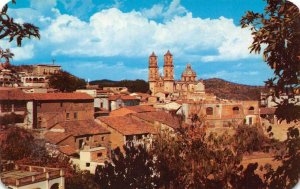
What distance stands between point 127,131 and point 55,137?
3.50ft

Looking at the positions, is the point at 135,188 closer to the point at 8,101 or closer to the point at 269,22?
the point at 8,101

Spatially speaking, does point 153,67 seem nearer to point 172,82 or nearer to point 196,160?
A: point 172,82

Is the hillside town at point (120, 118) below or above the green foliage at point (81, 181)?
above

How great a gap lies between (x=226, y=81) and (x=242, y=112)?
4.55ft

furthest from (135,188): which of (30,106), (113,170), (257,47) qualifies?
(30,106)

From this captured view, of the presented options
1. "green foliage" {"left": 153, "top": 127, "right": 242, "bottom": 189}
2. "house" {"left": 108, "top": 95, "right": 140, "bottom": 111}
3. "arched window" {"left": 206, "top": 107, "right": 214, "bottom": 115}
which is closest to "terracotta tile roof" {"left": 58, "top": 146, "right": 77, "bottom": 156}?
"green foliage" {"left": 153, "top": 127, "right": 242, "bottom": 189}

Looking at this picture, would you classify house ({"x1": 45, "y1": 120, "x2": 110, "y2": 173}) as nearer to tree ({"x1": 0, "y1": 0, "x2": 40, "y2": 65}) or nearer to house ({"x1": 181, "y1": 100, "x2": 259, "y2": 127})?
house ({"x1": 181, "y1": 100, "x2": 259, "y2": 127})

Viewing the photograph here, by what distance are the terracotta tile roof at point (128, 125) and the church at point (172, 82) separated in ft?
1.99

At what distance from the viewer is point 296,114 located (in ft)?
10.6

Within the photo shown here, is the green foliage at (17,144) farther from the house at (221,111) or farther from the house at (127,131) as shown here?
the house at (221,111)

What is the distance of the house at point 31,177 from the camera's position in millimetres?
4312

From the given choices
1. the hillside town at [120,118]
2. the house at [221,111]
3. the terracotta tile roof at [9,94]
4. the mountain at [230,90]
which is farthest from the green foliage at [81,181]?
the mountain at [230,90]

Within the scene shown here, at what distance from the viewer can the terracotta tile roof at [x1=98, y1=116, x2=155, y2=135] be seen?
6.21m

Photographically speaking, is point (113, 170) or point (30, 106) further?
point (30, 106)
